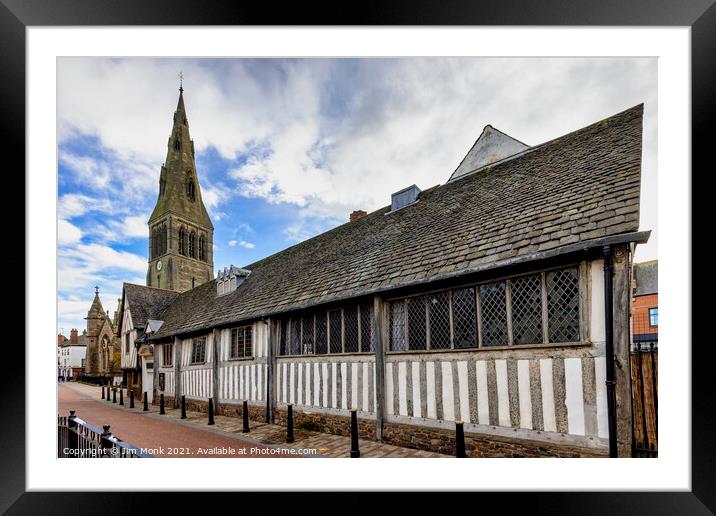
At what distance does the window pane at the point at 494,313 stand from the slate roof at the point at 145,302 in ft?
47.6

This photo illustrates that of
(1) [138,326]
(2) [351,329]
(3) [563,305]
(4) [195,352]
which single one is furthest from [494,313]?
(1) [138,326]

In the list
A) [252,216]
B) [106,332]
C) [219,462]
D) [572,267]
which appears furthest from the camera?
[106,332]

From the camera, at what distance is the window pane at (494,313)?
4.19 metres

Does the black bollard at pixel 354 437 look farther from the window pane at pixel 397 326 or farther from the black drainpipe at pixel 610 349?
the black drainpipe at pixel 610 349

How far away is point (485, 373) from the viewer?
428 centimetres

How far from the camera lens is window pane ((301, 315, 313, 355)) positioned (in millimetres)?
6641

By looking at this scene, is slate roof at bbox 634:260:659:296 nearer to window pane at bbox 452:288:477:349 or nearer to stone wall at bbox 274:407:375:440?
window pane at bbox 452:288:477:349

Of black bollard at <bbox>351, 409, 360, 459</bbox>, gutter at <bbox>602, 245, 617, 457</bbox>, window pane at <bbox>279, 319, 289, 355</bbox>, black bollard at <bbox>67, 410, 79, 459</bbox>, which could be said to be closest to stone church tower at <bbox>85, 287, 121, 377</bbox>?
window pane at <bbox>279, 319, 289, 355</bbox>
